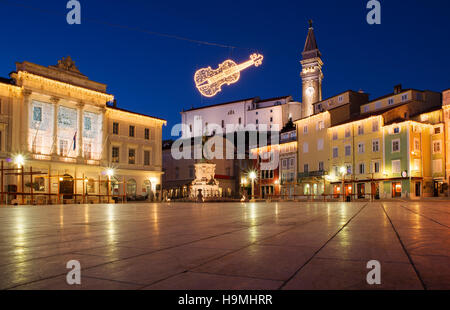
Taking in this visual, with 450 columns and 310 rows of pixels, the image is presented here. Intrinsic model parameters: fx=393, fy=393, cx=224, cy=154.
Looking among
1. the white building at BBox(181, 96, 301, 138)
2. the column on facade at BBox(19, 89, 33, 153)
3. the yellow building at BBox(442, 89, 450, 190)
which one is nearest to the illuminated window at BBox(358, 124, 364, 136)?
the yellow building at BBox(442, 89, 450, 190)

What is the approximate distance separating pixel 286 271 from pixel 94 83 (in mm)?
47125

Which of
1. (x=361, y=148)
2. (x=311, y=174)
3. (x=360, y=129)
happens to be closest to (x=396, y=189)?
(x=361, y=148)

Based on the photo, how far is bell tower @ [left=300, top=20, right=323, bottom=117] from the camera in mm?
79062

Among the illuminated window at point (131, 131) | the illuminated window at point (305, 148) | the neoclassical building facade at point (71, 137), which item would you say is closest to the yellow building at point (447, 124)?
the illuminated window at point (305, 148)

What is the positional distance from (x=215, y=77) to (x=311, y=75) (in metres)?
65.7

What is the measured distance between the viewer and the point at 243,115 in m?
88.9

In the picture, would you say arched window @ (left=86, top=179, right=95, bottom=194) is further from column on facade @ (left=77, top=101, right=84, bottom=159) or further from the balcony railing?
the balcony railing

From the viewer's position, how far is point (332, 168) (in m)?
49.9

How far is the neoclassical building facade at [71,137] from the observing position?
3800cm

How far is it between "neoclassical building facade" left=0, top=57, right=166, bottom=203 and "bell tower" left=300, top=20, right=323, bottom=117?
36.6 metres

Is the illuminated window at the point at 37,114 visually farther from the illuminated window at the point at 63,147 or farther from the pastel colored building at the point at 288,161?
the pastel colored building at the point at 288,161

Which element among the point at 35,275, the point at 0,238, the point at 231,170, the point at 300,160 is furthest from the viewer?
the point at 231,170
